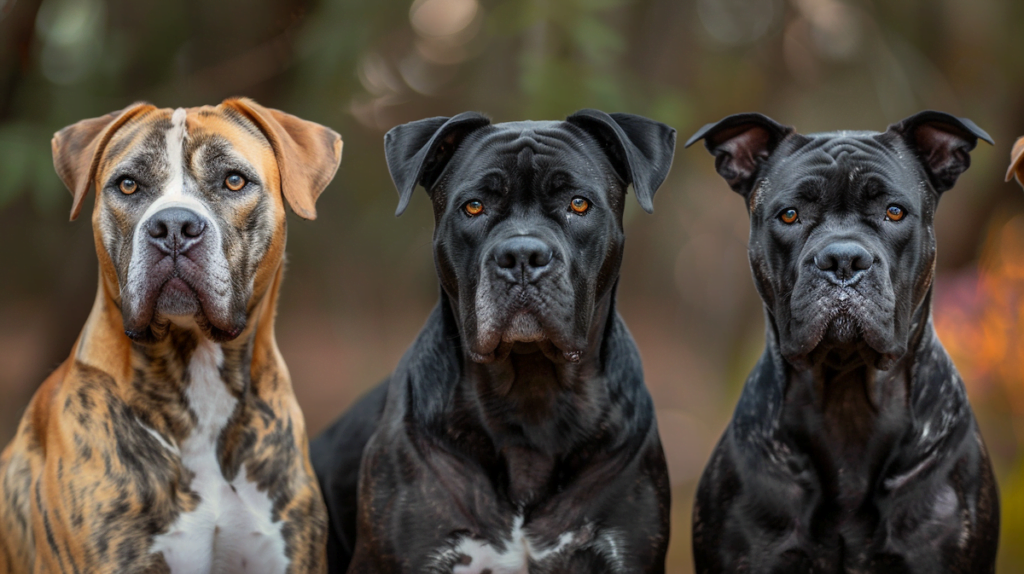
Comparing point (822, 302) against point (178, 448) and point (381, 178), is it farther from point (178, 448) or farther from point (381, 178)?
point (381, 178)

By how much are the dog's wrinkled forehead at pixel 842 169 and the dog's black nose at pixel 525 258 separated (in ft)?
3.42

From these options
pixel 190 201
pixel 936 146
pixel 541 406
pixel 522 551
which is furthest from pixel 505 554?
pixel 936 146

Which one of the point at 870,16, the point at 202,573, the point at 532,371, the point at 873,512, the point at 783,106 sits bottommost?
the point at 202,573

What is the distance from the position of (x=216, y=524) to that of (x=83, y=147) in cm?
152

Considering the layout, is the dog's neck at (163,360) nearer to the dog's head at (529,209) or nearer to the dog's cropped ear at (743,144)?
the dog's head at (529,209)

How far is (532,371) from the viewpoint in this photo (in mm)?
3955

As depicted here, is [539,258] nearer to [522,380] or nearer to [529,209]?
[529,209]

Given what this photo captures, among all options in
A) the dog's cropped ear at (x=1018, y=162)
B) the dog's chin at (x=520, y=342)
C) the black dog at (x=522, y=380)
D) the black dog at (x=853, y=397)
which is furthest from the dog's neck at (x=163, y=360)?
the dog's cropped ear at (x=1018, y=162)

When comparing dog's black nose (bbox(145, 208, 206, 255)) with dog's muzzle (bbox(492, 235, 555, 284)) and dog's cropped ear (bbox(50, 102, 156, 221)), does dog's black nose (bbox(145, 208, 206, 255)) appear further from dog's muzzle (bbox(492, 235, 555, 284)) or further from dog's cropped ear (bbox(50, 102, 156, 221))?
dog's muzzle (bbox(492, 235, 555, 284))

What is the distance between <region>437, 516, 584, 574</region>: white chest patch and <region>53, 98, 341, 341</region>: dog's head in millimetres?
1118

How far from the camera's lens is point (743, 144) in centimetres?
436

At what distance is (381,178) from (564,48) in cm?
146

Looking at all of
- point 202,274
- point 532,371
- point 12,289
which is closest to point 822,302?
point 532,371

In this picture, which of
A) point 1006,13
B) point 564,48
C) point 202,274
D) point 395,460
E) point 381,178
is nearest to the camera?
point 202,274
